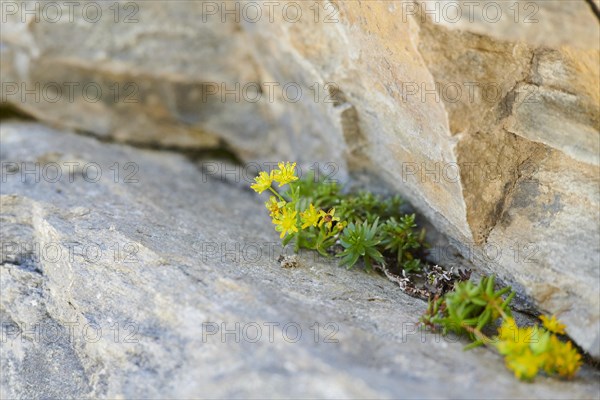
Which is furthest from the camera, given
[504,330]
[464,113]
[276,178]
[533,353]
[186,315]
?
[276,178]

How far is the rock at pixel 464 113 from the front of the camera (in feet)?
14.5

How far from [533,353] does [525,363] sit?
0.42 feet

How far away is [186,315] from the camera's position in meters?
4.27

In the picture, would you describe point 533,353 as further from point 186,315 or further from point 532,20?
point 186,315

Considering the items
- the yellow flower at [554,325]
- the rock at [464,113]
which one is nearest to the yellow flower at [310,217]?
the rock at [464,113]

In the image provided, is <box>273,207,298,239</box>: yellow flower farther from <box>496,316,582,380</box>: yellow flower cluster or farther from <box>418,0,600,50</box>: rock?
<box>418,0,600,50</box>: rock

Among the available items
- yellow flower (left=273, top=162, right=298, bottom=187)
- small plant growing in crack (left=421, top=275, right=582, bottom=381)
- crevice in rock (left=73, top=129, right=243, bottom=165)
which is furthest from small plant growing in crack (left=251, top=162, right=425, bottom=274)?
Answer: crevice in rock (left=73, top=129, right=243, bottom=165)

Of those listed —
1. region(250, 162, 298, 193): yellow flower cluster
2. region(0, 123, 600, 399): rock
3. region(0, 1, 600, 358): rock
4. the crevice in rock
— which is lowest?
region(0, 123, 600, 399): rock

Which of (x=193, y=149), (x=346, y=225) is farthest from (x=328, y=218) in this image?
(x=193, y=149)

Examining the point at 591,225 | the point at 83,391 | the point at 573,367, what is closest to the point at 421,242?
the point at 591,225

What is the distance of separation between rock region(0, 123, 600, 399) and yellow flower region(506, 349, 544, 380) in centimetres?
7

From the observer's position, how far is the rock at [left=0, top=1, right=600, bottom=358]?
4434mm

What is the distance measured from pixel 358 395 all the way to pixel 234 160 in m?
4.62

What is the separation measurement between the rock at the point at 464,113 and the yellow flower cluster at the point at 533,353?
0.29 metres
